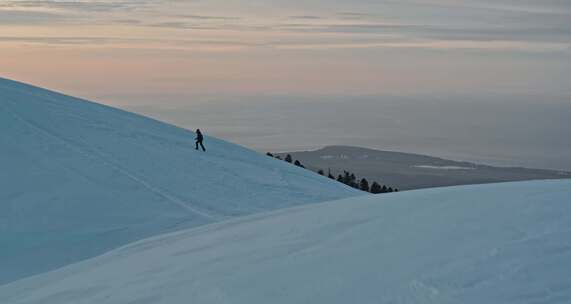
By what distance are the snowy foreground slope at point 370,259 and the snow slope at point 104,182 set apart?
8.53 metres

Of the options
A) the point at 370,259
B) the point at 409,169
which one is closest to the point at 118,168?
the point at 370,259

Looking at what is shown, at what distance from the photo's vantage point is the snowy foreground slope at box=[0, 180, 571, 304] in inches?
289

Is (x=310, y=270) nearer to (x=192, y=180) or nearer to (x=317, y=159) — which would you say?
(x=192, y=180)

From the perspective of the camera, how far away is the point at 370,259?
8594 mm

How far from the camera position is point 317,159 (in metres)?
132

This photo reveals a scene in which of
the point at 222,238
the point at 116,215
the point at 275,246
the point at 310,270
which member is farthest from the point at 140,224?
the point at 310,270

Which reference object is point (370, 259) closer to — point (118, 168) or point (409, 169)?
point (118, 168)

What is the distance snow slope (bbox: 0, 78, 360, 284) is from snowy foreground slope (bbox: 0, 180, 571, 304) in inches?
336

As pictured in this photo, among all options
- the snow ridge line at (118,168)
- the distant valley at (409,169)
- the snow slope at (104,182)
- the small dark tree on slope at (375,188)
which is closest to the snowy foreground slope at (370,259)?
the snow slope at (104,182)

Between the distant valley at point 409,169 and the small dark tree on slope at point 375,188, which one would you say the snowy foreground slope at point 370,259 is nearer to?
the small dark tree on slope at point 375,188

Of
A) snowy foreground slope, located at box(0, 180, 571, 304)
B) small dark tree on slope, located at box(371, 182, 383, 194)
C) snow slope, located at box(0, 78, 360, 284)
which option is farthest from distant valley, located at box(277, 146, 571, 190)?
snowy foreground slope, located at box(0, 180, 571, 304)

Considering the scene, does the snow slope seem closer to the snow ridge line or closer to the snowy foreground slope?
the snow ridge line

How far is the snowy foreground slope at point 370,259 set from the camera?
7.35 m

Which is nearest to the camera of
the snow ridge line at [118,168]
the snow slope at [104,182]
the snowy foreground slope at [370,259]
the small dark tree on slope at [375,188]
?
the snowy foreground slope at [370,259]
